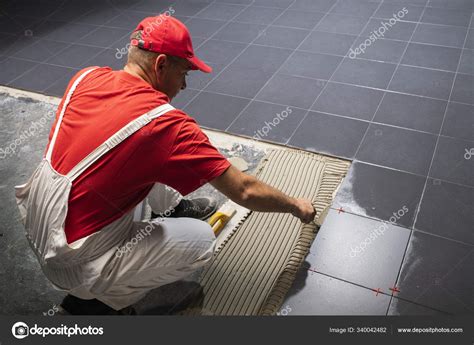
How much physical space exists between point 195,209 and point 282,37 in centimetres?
240

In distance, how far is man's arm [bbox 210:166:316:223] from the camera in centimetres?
151

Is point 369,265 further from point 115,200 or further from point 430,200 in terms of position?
point 115,200

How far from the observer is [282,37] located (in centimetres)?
409

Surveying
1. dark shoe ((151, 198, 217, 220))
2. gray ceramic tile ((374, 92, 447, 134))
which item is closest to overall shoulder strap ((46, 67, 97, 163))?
dark shoe ((151, 198, 217, 220))

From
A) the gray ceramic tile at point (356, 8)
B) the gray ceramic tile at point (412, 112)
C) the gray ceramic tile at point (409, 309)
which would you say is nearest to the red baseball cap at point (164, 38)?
the gray ceramic tile at point (409, 309)

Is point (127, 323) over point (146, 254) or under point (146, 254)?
under

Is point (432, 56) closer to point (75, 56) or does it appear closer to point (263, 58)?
point (263, 58)

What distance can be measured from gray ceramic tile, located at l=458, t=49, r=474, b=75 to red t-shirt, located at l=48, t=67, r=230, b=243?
2.76 m

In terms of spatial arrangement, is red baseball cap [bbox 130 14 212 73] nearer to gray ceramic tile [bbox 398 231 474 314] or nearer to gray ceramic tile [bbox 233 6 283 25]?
gray ceramic tile [bbox 398 231 474 314]

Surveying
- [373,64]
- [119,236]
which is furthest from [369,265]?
[373,64]

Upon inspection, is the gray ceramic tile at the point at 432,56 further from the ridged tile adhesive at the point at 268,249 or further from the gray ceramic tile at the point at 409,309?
the gray ceramic tile at the point at 409,309

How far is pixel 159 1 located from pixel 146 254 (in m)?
4.22

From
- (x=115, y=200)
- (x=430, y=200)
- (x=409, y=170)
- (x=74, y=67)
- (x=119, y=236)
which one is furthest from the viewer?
(x=74, y=67)

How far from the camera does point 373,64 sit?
3.55 metres
